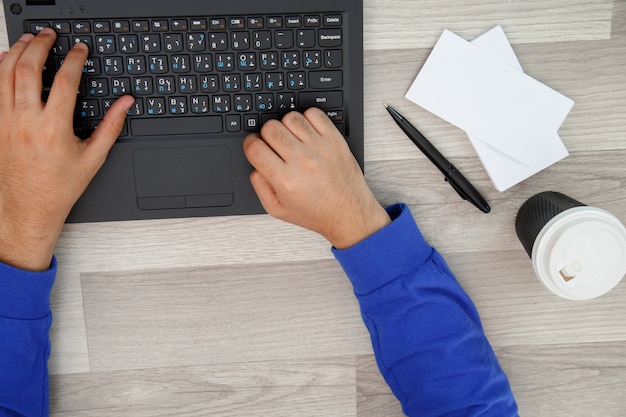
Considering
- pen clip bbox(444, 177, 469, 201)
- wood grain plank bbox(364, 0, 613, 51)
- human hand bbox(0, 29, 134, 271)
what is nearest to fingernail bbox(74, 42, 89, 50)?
human hand bbox(0, 29, 134, 271)

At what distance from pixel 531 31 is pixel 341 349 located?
0.53 meters

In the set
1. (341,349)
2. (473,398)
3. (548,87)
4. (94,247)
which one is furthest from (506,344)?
(94,247)

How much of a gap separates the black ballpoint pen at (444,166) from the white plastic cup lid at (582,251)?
0.32 feet

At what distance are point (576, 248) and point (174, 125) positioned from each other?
21.5 inches

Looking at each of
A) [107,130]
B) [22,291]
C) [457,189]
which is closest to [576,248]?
[457,189]

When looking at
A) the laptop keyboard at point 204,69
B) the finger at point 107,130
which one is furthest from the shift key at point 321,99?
the finger at point 107,130

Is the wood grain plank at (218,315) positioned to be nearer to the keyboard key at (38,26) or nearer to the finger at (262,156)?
the finger at (262,156)

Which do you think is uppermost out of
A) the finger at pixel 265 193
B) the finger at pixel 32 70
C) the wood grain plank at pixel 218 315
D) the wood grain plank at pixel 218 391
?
the finger at pixel 32 70

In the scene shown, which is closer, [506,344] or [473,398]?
[473,398]

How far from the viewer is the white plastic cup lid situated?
2.38 ft

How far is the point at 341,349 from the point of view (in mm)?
845

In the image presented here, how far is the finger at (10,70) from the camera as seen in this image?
2.22 feet

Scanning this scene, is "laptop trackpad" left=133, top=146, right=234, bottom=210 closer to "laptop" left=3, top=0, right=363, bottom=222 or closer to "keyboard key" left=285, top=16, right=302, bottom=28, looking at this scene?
"laptop" left=3, top=0, right=363, bottom=222

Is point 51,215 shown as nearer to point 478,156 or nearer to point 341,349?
point 341,349
